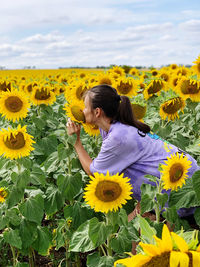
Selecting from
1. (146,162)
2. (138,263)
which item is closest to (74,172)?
(146,162)

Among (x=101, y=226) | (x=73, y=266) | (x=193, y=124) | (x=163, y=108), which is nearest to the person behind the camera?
(x=101, y=226)

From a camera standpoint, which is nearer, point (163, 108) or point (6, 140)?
point (6, 140)

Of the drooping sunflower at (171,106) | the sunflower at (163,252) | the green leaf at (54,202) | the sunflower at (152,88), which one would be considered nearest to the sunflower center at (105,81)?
the sunflower at (152,88)

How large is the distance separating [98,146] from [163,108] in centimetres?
80

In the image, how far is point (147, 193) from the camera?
7.52 feet

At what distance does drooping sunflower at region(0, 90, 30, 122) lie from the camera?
11.6 ft

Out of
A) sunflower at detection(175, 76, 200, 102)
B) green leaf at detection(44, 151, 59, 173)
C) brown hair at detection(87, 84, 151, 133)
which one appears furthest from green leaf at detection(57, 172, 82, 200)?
sunflower at detection(175, 76, 200, 102)

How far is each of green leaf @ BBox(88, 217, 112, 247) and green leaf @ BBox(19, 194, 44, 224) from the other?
0.72m

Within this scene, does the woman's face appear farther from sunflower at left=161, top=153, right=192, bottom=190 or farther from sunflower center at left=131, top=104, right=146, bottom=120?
sunflower at left=161, top=153, right=192, bottom=190

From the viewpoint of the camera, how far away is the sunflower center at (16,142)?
2559 millimetres

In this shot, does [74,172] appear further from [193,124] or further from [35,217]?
[193,124]

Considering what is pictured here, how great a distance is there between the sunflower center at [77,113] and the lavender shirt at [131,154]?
287 millimetres

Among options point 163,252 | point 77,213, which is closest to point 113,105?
point 77,213

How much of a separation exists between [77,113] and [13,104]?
0.89 metres
